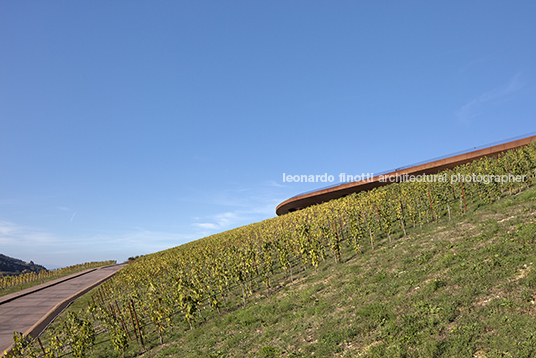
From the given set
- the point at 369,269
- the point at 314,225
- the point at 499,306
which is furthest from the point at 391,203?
the point at 499,306

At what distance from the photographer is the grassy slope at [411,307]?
7770mm

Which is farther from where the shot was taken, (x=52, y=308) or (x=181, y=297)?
(x=52, y=308)

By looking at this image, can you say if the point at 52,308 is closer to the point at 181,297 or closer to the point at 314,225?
the point at 181,297

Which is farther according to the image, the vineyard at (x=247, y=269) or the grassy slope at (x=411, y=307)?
the vineyard at (x=247, y=269)

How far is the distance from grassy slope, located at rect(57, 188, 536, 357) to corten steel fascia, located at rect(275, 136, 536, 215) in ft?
83.9

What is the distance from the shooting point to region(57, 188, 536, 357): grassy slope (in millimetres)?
7770

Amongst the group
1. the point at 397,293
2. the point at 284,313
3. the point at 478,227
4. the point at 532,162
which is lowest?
the point at 284,313

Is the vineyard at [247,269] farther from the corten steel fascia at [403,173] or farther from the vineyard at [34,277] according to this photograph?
the vineyard at [34,277]

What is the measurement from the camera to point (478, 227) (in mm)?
15844

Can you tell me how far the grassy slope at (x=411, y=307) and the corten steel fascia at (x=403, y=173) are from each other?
25579 millimetres

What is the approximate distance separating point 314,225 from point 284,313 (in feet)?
52.2

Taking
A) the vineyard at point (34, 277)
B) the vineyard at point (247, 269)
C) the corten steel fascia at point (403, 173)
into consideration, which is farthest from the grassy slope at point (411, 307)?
the vineyard at point (34, 277)

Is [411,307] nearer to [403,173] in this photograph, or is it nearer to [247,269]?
[247,269]

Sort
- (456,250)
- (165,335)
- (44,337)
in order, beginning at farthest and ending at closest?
(44,337) → (165,335) → (456,250)
